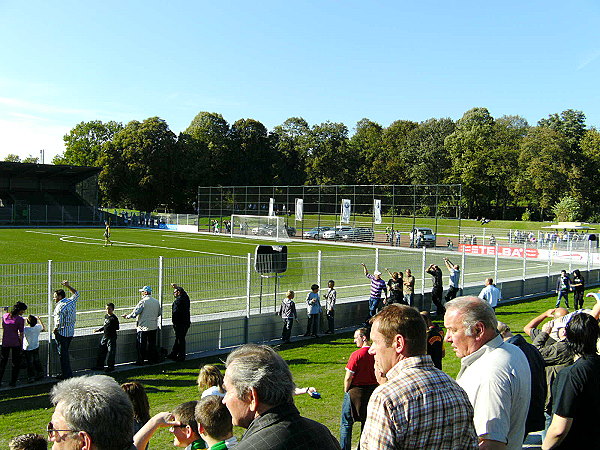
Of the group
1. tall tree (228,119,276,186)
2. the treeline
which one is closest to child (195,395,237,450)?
the treeline

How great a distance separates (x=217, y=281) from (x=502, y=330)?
26.6 ft

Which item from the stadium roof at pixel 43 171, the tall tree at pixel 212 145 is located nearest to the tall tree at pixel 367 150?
the tall tree at pixel 212 145

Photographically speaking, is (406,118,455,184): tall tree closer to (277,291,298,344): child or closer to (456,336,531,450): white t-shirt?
(277,291,298,344): child

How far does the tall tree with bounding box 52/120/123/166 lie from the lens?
82.1 meters

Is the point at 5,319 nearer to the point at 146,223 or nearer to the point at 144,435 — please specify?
the point at 144,435

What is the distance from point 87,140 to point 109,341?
80215mm

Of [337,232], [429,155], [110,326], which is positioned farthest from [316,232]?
[110,326]

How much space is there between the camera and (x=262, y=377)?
2.48 m

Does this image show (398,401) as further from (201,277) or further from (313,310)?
(313,310)

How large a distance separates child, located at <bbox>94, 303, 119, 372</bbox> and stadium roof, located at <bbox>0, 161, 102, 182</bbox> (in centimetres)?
5973

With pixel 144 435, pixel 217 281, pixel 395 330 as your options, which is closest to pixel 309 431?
pixel 395 330

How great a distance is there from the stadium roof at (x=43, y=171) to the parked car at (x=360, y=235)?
3575cm

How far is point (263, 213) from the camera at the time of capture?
5869 cm

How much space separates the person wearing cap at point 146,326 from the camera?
34.3 ft
